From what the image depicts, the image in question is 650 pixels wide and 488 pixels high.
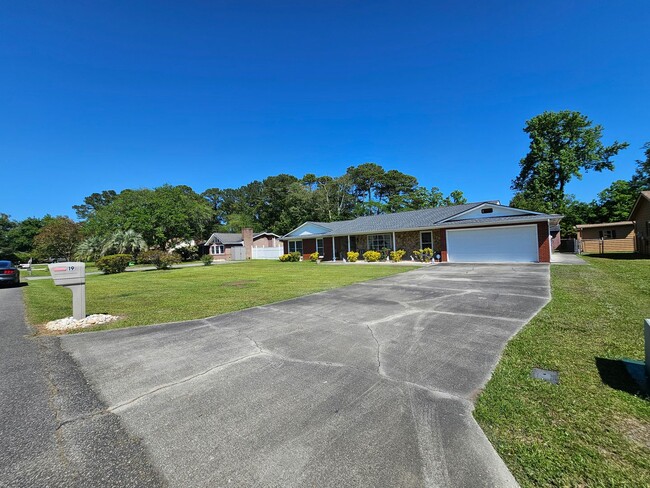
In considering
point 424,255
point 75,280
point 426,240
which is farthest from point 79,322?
point 426,240

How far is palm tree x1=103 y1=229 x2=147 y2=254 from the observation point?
28359 mm

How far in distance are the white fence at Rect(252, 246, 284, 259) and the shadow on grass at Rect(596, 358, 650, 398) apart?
35425mm

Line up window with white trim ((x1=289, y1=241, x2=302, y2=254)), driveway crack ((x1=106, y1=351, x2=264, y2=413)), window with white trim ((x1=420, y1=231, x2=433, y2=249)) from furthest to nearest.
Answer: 1. window with white trim ((x1=289, y1=241, x2=302, y2=254))
2. window with white trim ((x1=420, y1=231, x2=433, y2=249))
3. driveway crack ((x1=106, y1=351, x2=264, y2=413))

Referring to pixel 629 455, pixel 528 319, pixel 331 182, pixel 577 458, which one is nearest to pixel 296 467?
pixel 577 458

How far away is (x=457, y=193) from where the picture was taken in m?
45.3

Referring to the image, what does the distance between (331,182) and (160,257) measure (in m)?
32.5

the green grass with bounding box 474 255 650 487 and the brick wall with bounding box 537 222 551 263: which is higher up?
the brick wall with bounding box 537 222 551 263

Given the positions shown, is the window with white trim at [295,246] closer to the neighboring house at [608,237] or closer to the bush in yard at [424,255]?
the bush in yard at [424,255]

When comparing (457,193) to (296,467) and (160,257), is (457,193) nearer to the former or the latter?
(160,257)

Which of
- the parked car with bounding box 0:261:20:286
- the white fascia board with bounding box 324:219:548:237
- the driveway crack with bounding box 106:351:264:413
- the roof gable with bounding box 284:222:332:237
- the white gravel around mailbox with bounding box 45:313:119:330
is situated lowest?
the driveway crack with bounding box 106:351:264:413

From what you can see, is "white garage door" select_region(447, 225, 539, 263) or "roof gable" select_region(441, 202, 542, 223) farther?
"roof gable" select_region(441, 202, 542, 223)

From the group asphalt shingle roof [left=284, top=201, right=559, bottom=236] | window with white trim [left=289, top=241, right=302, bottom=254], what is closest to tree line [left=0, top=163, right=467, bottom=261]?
window with white trim [left=289, top=241, right=302, bottom=254]

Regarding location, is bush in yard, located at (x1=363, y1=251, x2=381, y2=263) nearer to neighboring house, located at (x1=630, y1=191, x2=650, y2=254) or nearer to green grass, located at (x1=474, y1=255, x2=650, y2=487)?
neighboring house, located at (x1=630, y1=191, x2=650, y2=254)

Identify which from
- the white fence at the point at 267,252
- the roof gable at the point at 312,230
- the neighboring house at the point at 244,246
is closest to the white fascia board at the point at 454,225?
the roof gable at the point at 312,230
